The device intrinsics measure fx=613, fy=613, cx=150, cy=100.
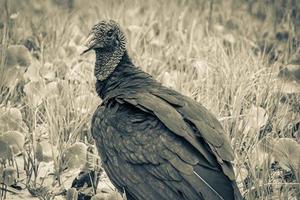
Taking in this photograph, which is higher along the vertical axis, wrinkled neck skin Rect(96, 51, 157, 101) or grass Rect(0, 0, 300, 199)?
wrinkled neck skin Rect(96, 51, 157, 101)

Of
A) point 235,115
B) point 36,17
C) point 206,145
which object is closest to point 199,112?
point 206,145

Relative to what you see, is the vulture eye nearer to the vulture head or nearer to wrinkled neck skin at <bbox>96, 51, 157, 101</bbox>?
the vulture head

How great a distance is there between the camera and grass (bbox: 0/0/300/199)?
3.44 m

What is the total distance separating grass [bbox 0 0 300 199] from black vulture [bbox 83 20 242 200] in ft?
1.35

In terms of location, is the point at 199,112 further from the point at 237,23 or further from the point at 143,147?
the point at 237,23

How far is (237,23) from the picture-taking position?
19.5ft

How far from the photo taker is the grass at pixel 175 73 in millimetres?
3439

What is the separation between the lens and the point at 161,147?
107 inches

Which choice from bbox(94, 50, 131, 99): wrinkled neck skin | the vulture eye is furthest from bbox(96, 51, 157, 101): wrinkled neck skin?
the vulture eye

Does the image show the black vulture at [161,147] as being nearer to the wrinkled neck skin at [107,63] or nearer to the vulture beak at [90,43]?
the wrinkled neck skin at [107,63]

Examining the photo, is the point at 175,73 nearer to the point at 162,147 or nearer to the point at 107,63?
the point at 107,63

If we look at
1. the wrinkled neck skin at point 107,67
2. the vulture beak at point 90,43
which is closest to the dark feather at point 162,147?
the wrinkled neck skin at point 107,67

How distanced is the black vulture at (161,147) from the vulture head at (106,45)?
315mm

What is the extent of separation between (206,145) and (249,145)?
78cm
